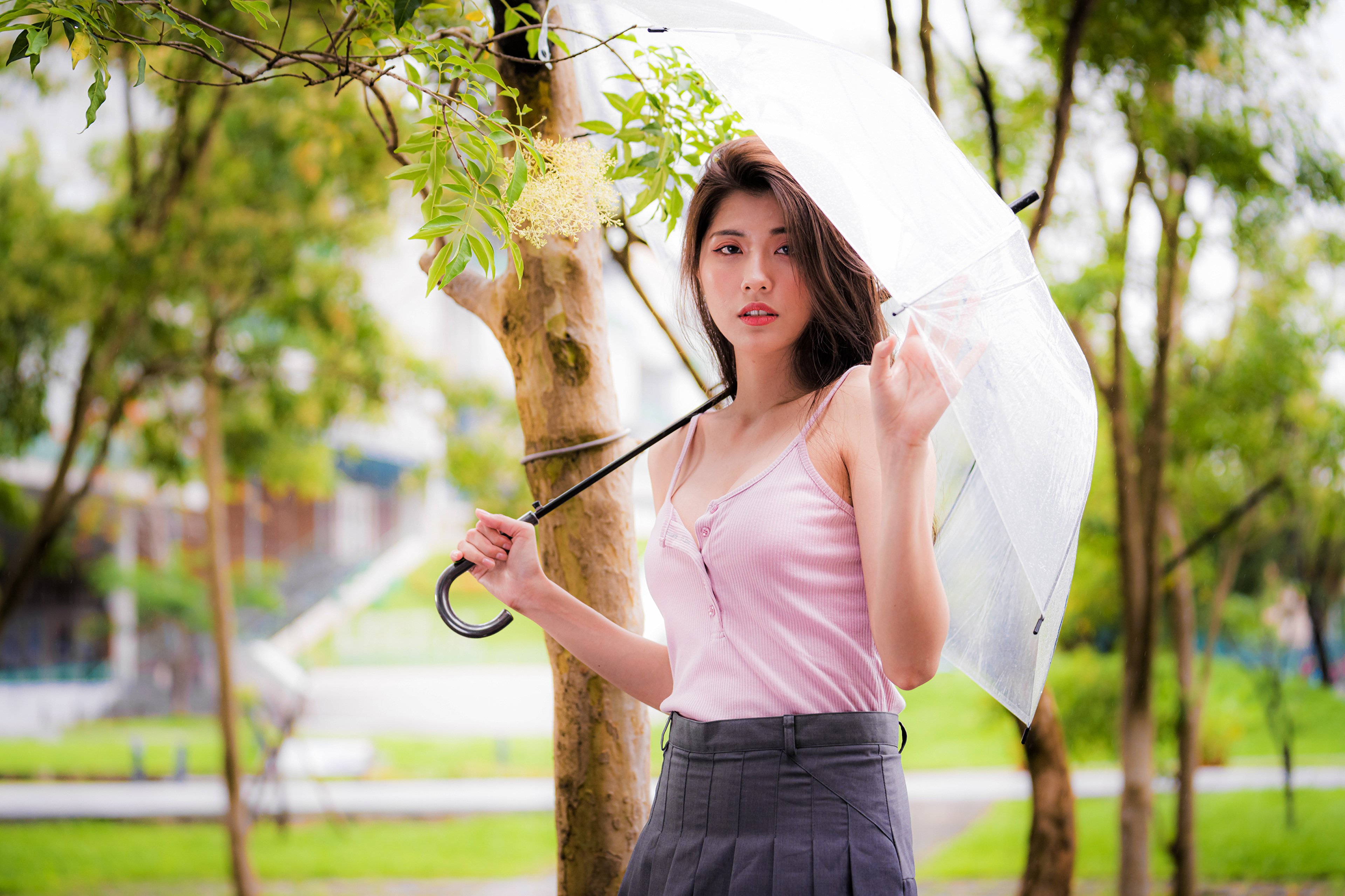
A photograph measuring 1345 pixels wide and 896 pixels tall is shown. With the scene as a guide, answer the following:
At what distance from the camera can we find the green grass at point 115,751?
10281mm

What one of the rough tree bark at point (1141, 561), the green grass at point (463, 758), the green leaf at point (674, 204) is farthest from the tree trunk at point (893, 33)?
the green grass at point (463, 758)

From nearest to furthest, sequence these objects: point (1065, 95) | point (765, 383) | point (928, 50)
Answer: point (765, 383), point (928, 50), point (1065, 95)

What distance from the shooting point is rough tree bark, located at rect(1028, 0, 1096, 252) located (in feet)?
10.4

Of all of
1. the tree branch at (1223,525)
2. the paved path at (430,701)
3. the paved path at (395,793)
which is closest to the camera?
the tree branch at (1223,525)

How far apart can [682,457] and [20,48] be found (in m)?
0.86

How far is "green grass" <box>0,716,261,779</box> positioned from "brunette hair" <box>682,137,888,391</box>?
32.5 feet

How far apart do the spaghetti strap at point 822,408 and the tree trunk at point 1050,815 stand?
9.39ft

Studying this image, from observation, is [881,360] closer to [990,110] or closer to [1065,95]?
[990,110]

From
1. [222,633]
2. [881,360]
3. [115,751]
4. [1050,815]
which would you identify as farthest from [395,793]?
[881,360]

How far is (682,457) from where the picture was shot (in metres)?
1.35

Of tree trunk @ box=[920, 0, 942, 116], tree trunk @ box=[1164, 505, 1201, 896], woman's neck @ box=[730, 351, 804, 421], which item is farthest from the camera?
tree trunk @ box=[1164, 505, 1201, 896]

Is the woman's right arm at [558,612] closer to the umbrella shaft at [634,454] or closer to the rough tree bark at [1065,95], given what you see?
the umbrella shaft at [634,454]

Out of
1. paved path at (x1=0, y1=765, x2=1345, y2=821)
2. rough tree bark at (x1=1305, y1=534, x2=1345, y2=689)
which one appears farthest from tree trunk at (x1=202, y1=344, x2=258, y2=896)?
rough tree bark at (x1=1305, y1=534, x2=1345, y2=689)

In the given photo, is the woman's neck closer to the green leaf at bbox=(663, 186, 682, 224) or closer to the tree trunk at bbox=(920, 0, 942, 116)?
the green leaf at bbox=(663, 186, 682, 224)
